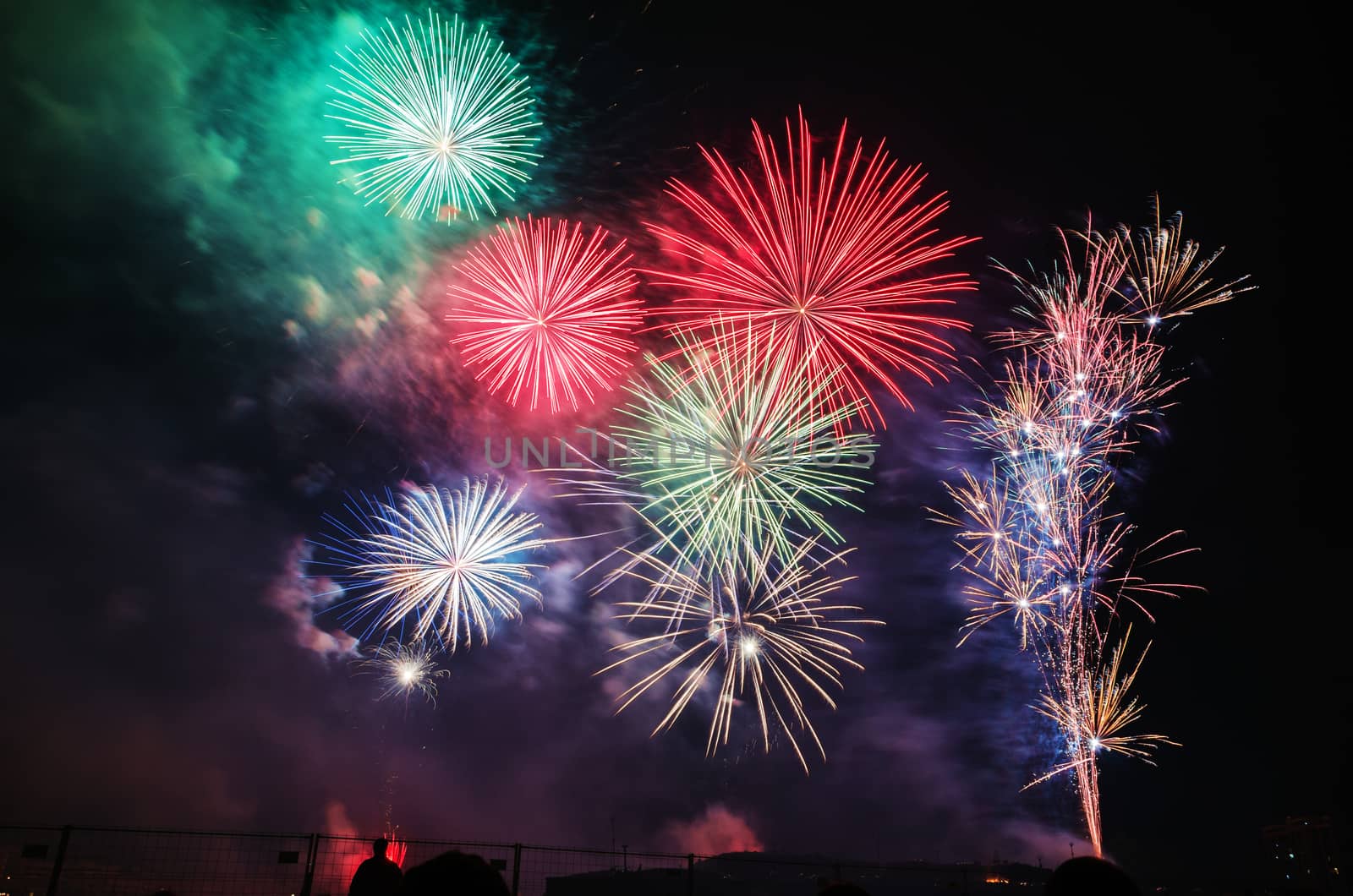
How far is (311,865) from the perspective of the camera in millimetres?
10500

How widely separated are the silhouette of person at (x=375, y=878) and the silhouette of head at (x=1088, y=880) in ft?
15.3

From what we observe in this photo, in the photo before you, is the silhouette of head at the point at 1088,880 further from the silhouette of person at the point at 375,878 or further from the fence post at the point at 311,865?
the fence post at the point at 311,865

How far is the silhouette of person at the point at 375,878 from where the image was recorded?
5.62 meters

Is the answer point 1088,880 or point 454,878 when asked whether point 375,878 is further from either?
point 1088,880

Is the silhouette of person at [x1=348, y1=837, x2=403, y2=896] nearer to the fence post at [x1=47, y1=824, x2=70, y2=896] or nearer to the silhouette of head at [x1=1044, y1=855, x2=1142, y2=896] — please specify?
the silhouette of head at [x1=1044, y1=855, x2=1142, y2=896]

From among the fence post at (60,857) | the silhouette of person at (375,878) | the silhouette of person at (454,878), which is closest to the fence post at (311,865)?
the fence post at (60,857)

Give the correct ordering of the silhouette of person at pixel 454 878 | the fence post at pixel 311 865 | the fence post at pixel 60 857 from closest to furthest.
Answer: the silhouette of person at pixel 454 878 → the fence post at pixel 60 857 → the fence post at pixel 311 865

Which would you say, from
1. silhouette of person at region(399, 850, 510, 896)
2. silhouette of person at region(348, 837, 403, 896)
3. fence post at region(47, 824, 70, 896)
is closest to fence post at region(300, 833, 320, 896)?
fence post at region(47, 824, 70, 896)

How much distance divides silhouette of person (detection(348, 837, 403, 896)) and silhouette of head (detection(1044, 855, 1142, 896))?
466 cm

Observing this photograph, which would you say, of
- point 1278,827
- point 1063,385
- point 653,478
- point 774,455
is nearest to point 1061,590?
point 1063,385

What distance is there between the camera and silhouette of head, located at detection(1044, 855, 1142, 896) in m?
2.77

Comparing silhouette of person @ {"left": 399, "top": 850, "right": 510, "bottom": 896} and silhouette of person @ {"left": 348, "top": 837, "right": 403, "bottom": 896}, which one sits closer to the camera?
silhouette of person @ {"left": 399, "top": 850, "right": 510, "bottom": 896}

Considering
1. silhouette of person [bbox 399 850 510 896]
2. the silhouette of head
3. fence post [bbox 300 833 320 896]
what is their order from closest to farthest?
silhouette of person [bbox 399 850 510 896]
the silhouette of head
fence post [bbox 300 833 320 896]

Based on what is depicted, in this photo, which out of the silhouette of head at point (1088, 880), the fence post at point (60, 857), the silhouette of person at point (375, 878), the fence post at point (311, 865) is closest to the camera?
the silhouette of head at point (1088, 880)
